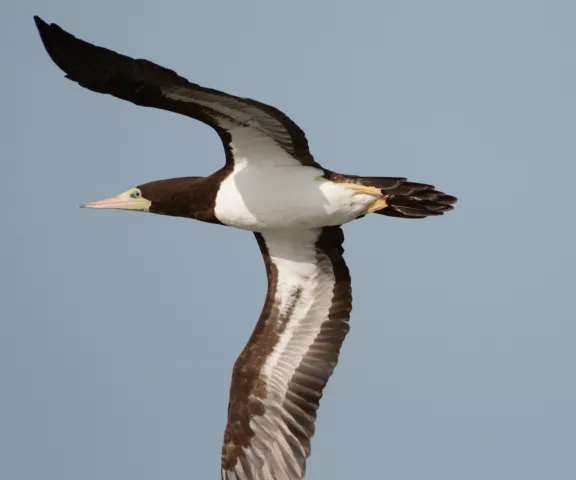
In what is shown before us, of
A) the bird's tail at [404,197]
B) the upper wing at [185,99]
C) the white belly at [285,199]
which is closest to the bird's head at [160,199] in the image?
the white belly at [285,199]

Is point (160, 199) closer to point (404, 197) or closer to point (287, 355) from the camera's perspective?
point (287, 355)

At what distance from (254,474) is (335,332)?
170cm

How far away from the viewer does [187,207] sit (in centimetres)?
1195

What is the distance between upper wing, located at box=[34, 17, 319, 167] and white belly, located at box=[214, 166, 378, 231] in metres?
0.15

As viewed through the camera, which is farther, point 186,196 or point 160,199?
point 160,199

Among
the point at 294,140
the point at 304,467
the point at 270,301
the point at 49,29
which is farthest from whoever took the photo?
the point at 270,301

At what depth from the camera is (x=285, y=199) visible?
11.6 metres

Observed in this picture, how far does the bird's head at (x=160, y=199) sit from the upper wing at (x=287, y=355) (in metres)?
1.16

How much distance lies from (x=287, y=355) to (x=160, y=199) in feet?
7.09

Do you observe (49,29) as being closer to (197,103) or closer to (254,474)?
(197,103)

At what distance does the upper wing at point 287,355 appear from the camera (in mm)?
12320

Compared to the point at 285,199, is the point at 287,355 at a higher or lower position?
lower

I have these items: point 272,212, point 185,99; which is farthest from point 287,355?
point 185,99

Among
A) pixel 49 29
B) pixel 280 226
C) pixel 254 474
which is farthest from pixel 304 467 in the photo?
pixel 49 29
